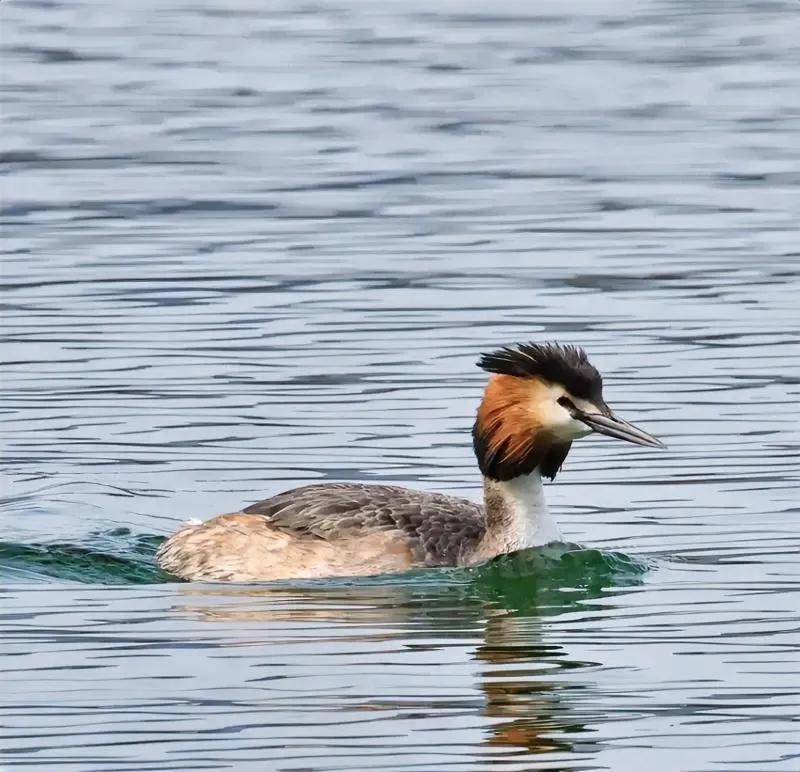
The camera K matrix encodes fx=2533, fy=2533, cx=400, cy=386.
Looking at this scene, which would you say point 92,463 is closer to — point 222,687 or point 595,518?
point 595,518

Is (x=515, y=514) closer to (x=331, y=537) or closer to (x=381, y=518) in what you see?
(x=381, y=518)

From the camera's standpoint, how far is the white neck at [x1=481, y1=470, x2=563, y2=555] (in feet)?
46.9

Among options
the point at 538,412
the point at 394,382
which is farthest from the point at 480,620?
the point at 394,382

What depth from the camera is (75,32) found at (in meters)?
39.2

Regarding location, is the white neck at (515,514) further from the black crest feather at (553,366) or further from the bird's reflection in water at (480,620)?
the black crest feather at (553,366)

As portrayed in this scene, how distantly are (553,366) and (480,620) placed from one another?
5.12ft

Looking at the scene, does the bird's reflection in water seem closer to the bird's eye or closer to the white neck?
the white neck

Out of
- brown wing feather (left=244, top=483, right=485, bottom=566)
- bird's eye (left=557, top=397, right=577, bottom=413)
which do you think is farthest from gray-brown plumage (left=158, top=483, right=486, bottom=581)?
bird's eye (left=557, top=397, right=577, bottom=413)

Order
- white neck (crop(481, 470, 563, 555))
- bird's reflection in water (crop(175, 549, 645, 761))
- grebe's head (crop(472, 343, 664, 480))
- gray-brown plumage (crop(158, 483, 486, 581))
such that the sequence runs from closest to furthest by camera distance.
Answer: bird's reflection in water (crop(175, 549, 645, 761))
grebe's head (crop(472, 343, 664, 480))
gray-brown plumage (crop(158, 483, 486, 581))
white neck (crop(481, 470, 563, 555))

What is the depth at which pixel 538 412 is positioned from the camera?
45.6ft

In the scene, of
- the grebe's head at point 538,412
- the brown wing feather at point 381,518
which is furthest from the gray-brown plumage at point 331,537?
the grebe's head at point 538,412

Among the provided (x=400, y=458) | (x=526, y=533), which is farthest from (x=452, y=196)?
(x=526, y=533)

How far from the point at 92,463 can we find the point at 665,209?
30.5ft

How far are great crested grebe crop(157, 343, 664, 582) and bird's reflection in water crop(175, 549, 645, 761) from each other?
15cm
